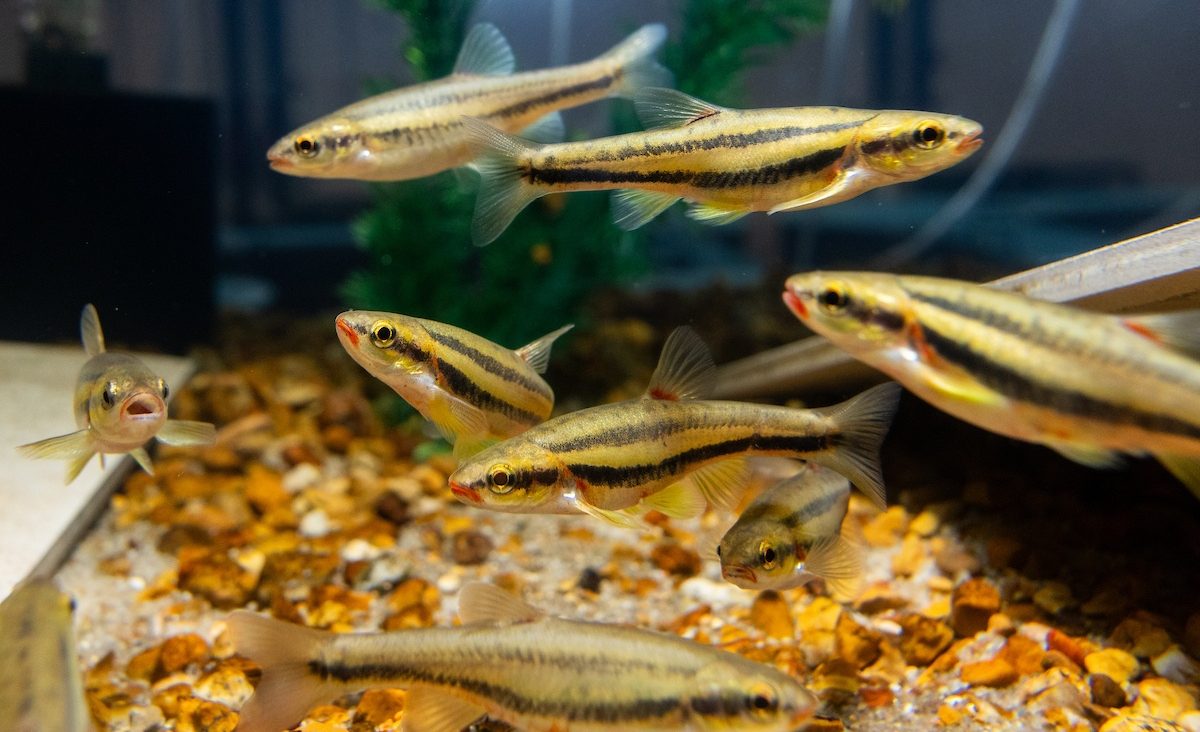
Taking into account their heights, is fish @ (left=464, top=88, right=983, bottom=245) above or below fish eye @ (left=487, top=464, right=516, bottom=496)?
above

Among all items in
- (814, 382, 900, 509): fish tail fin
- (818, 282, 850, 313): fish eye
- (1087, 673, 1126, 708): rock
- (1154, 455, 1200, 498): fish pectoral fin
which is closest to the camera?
(1154, 455, 1200, 498): fish pectoral fin

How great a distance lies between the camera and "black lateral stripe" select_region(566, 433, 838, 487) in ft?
7.73

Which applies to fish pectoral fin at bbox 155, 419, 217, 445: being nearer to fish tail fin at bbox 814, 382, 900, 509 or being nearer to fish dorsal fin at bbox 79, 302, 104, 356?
fish dorsal fin at bbox 79, 302, 104, 356

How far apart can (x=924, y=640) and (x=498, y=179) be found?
2242 mm

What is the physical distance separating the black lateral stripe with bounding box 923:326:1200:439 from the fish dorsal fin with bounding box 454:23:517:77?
215cm

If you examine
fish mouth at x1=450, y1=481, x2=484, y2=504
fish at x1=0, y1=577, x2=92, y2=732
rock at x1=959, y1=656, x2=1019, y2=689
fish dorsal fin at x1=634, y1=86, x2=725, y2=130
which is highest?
fish dorsal fin at x1=634, y1=86, x2=725, y2=130

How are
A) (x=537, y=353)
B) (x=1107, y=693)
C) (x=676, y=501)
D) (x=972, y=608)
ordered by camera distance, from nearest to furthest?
1. (x=676, y=501)
2. (x=1107, y=693)
3. (x=537, y=353)
4. (x=972, y=608)

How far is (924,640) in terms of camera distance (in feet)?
10.0

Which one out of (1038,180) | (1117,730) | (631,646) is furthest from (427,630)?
(1038,180)

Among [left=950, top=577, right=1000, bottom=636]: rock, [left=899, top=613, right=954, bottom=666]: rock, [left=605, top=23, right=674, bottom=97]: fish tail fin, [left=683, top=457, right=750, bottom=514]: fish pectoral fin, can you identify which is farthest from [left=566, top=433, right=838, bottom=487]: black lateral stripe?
[left=605, top=23, right=674, bottom=97]: fish tail fin

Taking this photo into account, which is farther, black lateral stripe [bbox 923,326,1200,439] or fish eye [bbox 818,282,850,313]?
fish eye [bbox 818,282,850,313]

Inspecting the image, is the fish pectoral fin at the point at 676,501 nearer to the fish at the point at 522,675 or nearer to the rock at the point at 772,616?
the fish at the point at 522,675

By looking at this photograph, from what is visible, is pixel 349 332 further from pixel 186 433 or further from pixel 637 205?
pixel 637 205

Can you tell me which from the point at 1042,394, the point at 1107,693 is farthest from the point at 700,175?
the point at 1107,693
